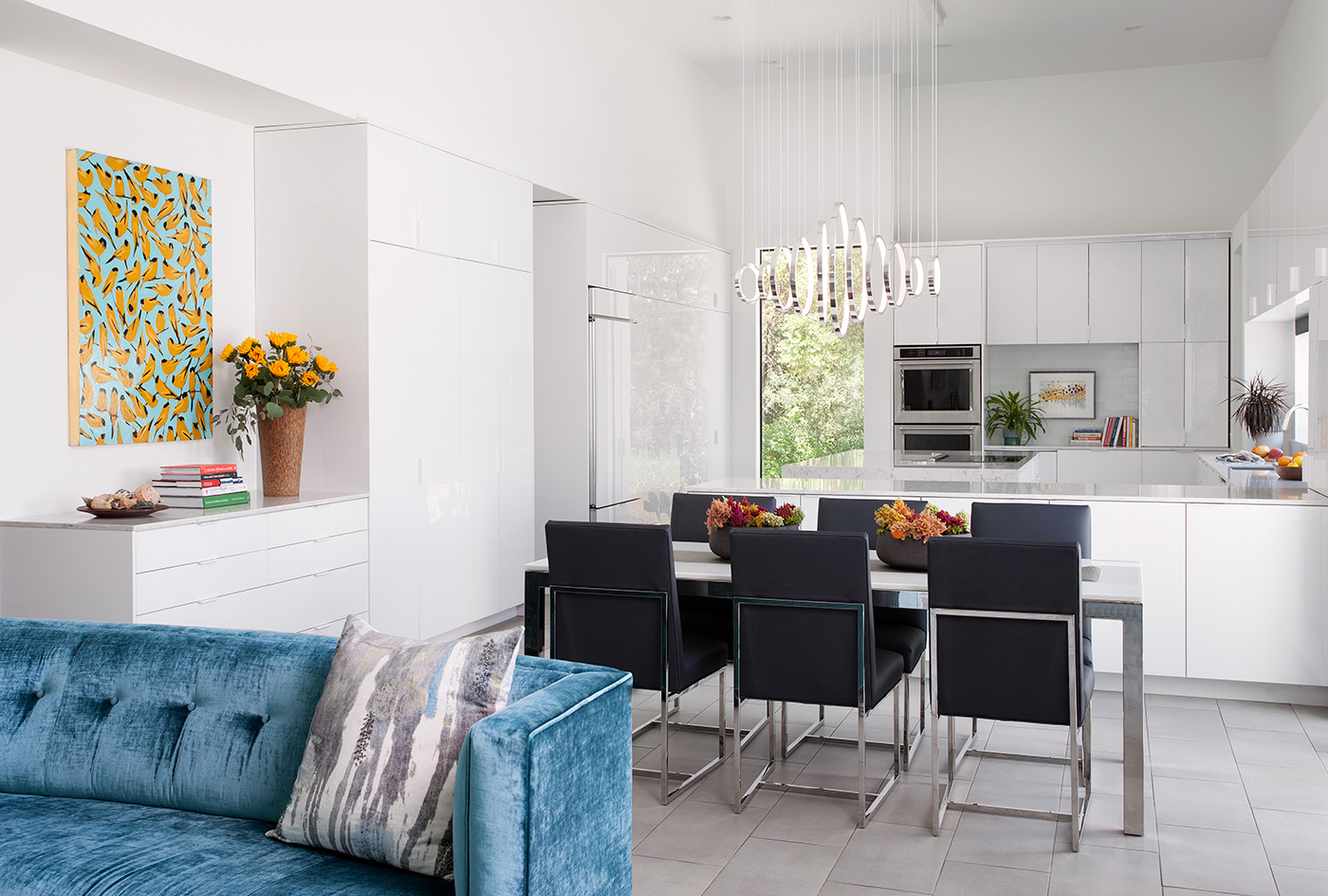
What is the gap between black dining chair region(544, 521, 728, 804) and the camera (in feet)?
11.0

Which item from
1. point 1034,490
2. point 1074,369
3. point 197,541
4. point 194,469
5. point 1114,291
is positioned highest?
point 1114,291

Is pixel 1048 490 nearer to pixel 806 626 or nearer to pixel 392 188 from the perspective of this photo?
pixel 806 626

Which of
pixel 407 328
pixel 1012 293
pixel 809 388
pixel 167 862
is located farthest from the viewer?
pixel 809 388

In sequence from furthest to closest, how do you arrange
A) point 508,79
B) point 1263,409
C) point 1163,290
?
point 1163,290
point 1263,409
point 508,79

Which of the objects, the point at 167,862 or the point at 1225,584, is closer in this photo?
the point at 167,862

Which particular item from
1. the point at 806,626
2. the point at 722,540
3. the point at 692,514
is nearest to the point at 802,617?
the point at 806,626

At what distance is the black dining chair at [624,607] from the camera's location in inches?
132

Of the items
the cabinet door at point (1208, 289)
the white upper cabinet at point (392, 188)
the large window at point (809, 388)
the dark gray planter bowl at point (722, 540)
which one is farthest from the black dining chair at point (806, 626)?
the large window at point (809, 388)

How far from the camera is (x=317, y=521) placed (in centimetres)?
438

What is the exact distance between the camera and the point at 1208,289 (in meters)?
8.20

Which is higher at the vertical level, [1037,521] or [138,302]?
[138,302]

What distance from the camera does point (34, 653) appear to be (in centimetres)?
244

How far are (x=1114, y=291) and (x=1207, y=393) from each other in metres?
1.06

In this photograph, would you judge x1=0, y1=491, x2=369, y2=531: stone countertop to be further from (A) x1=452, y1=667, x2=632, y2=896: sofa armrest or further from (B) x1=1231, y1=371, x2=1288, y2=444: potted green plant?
(B) x1=1231, y1=371, x2=1288, y2=444: potted green plant
